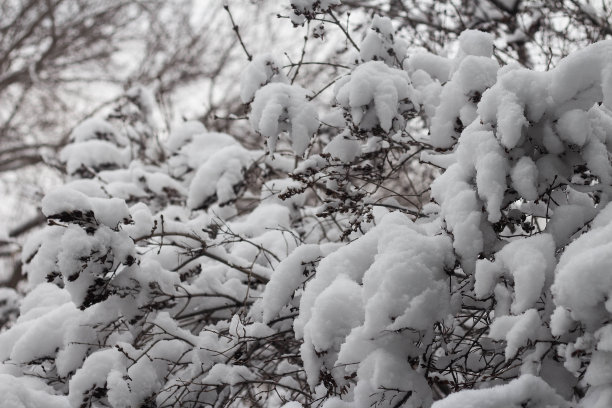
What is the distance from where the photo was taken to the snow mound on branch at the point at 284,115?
8.07 feet

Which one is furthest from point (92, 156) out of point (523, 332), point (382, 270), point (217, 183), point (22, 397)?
point (523, 332)

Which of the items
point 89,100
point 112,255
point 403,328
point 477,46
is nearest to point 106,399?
point 112,255

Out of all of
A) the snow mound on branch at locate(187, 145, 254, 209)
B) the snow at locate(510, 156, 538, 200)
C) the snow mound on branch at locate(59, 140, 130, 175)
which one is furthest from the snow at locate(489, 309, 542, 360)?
the snow mound on branch at locate(59, 140, 130, 175)

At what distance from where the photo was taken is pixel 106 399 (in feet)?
7.67

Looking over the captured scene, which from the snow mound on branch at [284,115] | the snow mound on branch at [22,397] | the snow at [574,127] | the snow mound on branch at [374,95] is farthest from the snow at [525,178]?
the snow mound on branch at [22,397]

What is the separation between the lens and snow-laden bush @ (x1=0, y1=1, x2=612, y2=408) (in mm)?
1539

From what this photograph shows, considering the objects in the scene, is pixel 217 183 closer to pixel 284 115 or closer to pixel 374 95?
pixel 284 115

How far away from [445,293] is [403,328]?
0.20m

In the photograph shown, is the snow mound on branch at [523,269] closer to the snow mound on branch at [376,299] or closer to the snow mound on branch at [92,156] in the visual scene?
the snow mound on branch at [376,299]

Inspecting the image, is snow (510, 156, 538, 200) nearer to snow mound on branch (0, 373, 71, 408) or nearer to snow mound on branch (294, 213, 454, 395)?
snow mound on branch (294, 213, 454, 395)

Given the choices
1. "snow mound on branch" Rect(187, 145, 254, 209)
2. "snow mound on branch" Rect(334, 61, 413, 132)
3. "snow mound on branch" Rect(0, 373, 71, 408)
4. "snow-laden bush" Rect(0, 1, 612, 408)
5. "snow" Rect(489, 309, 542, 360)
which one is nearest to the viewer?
"snow" Rect(489, 309, 542, 360)

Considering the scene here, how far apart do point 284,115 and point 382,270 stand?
1160 millimetres

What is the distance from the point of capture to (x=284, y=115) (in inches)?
100

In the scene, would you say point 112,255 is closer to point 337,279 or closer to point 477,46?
point 337,279
